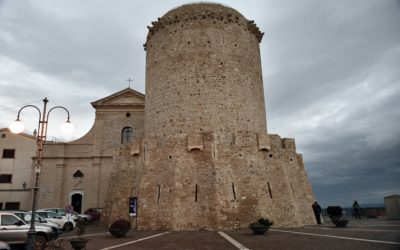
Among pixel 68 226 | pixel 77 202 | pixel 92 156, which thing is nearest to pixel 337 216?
pixel 68 226

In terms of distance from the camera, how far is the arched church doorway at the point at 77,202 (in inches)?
1187

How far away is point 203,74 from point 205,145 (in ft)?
14.6

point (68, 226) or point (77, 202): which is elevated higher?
point (77, 202)

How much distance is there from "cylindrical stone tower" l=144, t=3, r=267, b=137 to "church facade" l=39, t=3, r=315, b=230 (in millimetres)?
61

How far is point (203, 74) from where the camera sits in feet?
62.6

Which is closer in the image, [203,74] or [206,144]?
[206,144]

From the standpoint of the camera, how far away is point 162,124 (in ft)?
62.9

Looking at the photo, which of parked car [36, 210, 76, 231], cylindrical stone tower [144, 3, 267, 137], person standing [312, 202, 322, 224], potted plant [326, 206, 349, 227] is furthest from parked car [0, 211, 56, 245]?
person standing [312, 202, 322, 224]

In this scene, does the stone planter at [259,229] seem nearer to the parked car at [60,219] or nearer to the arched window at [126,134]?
the parked car at [60,219]

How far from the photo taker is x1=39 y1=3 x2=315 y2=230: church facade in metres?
16.4

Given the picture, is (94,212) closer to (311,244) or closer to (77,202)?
(77,202)

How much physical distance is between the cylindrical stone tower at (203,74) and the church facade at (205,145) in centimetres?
6

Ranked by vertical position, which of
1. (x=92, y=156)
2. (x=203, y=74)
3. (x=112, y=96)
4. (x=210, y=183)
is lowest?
(x=210, y=183)

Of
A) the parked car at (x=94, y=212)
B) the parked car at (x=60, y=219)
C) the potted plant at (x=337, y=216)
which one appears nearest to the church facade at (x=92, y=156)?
the parked car at (x=94, y=212)
